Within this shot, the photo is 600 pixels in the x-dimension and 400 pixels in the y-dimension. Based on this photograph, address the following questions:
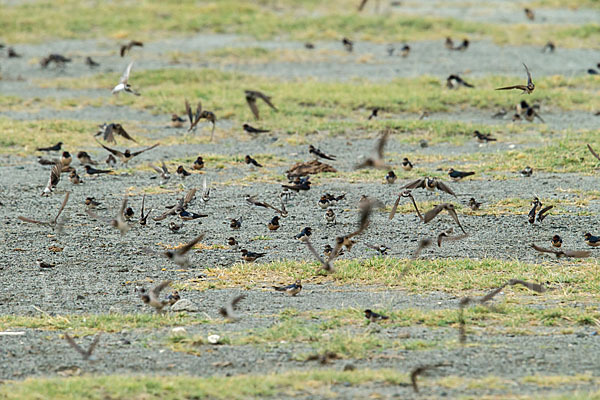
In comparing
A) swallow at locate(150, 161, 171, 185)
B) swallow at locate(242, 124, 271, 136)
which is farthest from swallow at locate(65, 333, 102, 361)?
swallow at locate(242, 124, 271, 136)

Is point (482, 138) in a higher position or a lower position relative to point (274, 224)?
higher

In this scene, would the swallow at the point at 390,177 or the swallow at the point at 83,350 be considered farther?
the swallow at the point at 390,177

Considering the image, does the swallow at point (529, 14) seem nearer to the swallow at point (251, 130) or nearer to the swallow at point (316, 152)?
the swallow at point (251, 130)

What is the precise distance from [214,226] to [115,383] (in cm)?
562

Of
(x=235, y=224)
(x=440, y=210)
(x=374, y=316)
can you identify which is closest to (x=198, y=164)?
(x=235, y=224)

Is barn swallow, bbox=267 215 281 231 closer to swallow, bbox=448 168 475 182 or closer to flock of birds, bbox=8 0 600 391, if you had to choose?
flock of birds, bbox=8 0 600 391

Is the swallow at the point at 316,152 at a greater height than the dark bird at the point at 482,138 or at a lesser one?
lesser

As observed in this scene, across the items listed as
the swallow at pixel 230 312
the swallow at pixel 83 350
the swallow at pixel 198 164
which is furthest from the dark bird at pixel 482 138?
the swallow at pixel 83 350

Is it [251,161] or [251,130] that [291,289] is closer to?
[251,161]

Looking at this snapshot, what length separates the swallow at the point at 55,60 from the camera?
2433 cm

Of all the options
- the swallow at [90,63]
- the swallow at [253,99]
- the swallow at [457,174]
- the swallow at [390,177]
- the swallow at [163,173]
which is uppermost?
the swallow at [253,99]

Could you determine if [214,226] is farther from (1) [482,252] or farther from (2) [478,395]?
(2) [478,395]

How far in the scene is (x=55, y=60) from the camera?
959 inches

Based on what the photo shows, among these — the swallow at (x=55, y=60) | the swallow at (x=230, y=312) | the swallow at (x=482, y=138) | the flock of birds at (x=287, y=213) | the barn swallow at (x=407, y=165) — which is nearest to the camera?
the swallow at (x=230, y=312)
